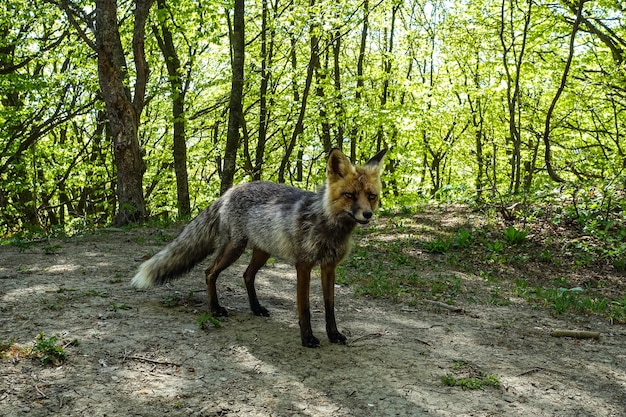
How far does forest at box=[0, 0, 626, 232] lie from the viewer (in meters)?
12.5

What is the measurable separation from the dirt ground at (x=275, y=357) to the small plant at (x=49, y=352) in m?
0.07

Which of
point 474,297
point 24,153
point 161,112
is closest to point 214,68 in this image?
point 161,112

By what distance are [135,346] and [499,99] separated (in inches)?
810

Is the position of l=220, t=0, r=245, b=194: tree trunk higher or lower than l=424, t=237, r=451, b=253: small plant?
higher

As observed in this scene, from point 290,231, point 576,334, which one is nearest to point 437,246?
point 576,334

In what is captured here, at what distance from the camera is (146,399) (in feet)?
13.7

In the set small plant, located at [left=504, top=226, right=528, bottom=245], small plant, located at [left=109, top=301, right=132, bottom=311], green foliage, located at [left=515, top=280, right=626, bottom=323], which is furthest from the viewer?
small plant, located at [left=504, top=226, right=528, bottom=245]

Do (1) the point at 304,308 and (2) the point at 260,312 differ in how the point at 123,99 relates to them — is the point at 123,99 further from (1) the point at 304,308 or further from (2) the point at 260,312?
(1) the point at 304,308

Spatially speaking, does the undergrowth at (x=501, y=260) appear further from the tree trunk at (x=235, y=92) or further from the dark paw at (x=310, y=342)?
the tree trunk at (x=235, y=92)

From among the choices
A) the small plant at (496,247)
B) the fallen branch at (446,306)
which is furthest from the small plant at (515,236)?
the fallen branch at (446,306)

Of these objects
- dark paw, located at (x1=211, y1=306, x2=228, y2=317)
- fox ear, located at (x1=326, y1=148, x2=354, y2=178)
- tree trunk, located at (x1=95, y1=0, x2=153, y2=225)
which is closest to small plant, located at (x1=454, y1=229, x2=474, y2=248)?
dark paw, located at (x1=211, y1=306, x2=228, y2=317)

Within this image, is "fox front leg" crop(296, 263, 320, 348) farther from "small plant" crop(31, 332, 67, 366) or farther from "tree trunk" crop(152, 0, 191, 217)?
"tree trunk" crop(152, 0, 191, 217)

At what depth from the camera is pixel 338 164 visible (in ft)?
17.9

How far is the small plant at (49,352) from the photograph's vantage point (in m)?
4.56
